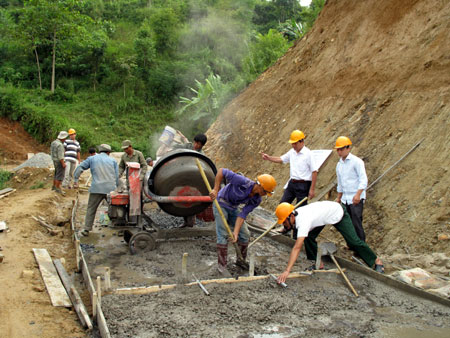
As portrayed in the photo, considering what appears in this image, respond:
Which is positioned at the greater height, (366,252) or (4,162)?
(366,252)

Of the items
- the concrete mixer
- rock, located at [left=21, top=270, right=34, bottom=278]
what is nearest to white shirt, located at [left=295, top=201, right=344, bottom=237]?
the concrete mixer

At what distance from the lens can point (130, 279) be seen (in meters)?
5.41

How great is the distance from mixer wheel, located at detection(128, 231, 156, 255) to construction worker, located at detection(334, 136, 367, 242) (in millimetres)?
2902

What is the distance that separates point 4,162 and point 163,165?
13918mm

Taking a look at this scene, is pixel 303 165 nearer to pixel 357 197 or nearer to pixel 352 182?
pixel 352 182

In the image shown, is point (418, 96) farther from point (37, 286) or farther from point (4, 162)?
point (4, 162)

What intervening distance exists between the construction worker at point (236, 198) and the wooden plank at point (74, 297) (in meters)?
1.82

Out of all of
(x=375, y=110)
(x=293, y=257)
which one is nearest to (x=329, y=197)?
(x=375, y=110)

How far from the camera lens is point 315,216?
5.02 metres

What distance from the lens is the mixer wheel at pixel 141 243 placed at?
6.34 m

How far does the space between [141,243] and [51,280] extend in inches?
59.5

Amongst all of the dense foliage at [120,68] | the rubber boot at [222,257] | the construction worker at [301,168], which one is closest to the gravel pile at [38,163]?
the dense foliage at [120,68]

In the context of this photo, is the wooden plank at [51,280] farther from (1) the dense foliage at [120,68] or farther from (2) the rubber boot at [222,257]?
(1) the dense foliage at [120,68]

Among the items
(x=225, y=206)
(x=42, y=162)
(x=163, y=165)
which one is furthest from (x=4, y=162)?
(x=225, y=206)
